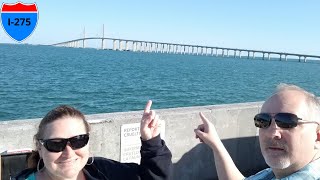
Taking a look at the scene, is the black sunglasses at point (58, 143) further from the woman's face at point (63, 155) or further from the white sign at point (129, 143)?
the white sign at point (129, 143)

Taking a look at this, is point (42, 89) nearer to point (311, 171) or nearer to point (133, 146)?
point (133, 146)

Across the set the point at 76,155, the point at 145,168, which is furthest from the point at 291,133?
the point at 76,155

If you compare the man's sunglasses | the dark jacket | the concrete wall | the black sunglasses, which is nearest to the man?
the man's sunglasses

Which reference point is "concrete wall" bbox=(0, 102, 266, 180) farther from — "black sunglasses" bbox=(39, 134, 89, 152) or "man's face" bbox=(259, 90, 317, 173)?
"man's face" bbox=(259, 90, 317, 173)

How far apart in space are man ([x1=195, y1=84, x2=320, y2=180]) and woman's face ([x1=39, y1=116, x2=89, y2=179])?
1194 mm

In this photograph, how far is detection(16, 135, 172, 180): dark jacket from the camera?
9.37 ft

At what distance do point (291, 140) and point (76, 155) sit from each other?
1.37 metres

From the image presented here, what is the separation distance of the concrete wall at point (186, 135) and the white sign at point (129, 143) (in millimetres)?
55

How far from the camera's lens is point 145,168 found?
9.48 ft

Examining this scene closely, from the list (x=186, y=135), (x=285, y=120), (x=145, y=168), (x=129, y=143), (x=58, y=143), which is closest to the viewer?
(x=285, y=120)

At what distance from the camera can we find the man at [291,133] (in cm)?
237

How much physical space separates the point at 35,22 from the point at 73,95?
82.7 feet

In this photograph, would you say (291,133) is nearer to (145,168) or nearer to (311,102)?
(311,102)

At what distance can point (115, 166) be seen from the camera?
2992mm
